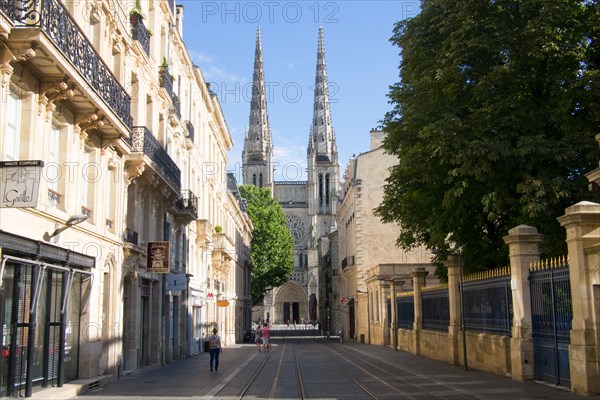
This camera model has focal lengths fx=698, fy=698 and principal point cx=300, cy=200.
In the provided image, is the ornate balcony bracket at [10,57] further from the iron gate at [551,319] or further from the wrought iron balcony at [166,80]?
the wrought iron balcony at [166,80]

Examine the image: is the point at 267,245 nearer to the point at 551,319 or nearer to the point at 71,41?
the point at 551,319

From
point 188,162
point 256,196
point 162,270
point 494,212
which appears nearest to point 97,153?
point 162,270

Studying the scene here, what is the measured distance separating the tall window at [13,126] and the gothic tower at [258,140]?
11807 centimetres

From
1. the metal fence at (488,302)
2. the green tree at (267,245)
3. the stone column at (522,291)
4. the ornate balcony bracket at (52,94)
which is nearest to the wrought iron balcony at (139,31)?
the ornate balcony bracket at (52,94)

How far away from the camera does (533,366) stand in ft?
53.5

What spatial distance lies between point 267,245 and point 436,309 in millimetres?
53128

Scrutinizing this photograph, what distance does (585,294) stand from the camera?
44.7 ft

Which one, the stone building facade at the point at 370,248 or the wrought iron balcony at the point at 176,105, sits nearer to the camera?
the wrought iron balcony at the point at 176,105

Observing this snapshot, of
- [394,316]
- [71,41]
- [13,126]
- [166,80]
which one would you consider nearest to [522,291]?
[71,41]

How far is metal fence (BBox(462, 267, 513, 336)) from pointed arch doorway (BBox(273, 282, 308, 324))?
347 ft

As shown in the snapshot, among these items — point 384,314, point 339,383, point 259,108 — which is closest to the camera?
point 339,383

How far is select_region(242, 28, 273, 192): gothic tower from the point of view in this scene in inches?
5315

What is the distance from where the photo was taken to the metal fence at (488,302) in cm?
1792

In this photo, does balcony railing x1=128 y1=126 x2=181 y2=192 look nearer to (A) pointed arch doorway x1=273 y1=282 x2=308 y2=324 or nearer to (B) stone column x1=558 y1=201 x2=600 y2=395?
(B) stone column x1=558 y1=201 x2=600 y2=395
